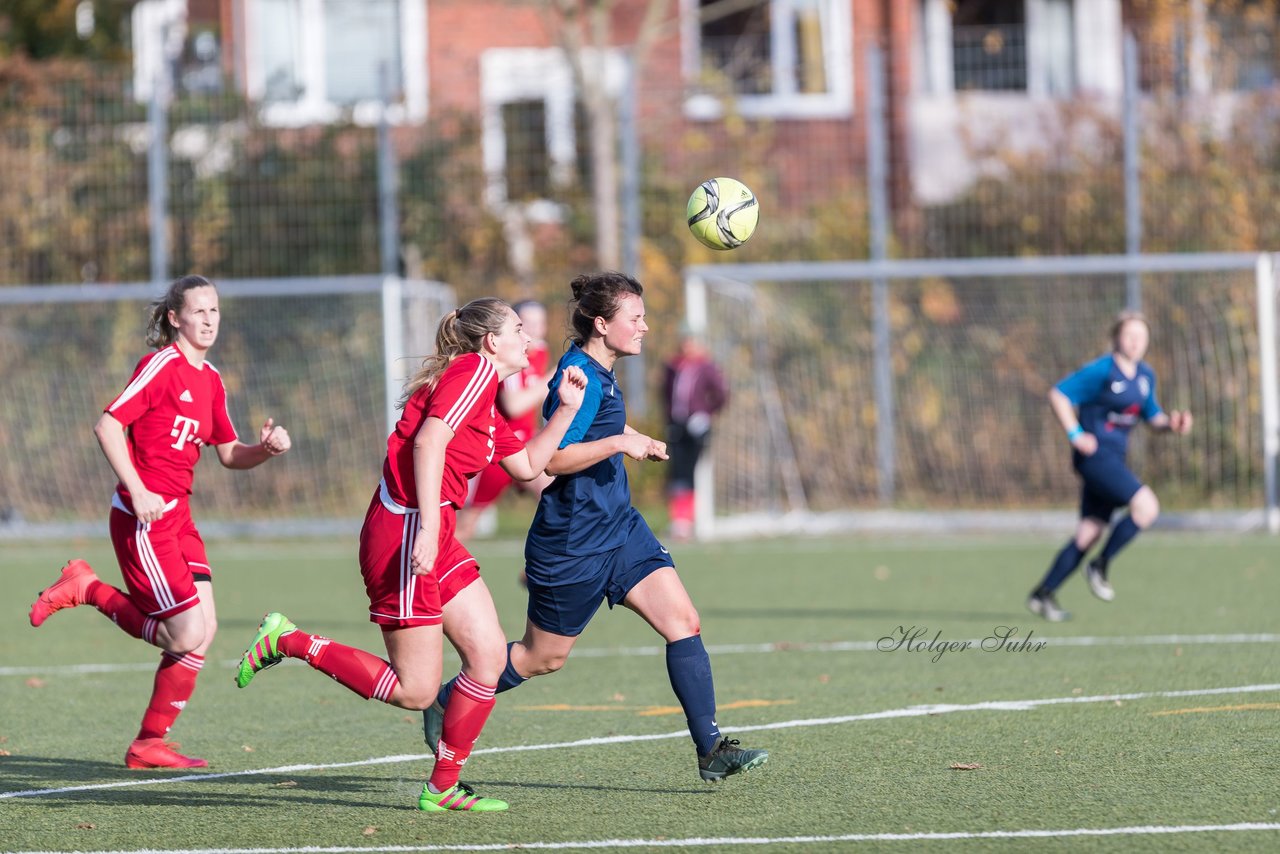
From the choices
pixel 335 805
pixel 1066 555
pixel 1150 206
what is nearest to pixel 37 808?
pixel 335 805

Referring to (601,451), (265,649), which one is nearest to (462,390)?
(601,451)

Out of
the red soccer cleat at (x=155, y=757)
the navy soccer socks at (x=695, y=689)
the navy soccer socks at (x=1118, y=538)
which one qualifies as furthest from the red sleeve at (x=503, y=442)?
the navy soccer socks at (x=1118, y=538)

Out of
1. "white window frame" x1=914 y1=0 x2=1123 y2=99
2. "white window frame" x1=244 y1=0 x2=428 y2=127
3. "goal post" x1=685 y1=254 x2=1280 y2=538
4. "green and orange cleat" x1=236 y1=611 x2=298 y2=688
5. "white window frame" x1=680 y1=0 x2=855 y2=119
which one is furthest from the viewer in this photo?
"white window frame" x1=680 y1=0 x2=855 y2=119

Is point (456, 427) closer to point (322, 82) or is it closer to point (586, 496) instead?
point (586, 496)

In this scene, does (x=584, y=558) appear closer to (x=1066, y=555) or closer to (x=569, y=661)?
(x=569, y=661)

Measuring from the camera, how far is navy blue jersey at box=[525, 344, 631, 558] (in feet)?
19.6

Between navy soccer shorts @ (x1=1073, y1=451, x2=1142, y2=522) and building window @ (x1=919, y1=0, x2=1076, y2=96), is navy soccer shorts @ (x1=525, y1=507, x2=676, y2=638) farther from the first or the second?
building window @ (x1=919, y1=0, x2=1076, y2=96)

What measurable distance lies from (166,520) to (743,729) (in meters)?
2.46

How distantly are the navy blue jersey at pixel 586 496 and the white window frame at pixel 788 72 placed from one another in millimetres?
13963

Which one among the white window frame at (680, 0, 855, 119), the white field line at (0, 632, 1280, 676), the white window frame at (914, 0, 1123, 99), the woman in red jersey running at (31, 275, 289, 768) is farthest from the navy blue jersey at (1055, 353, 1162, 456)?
the white window frame at (680, 0, 855, 119)

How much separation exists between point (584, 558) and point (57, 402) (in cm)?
1406

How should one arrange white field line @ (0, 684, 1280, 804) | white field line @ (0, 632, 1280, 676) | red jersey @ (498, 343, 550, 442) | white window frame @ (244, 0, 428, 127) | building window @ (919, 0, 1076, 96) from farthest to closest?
white window frame @ (244, 0, 428, 127), building window @ (919, 0, 1076, 96), red jersey @ (498, 343, 550, 442), white field line @ (0, 632, 1280, 676), white field line @ (0, 684, 1280, 804)

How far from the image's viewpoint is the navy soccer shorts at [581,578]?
6.01 m

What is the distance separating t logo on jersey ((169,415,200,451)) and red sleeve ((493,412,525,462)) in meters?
1.59
